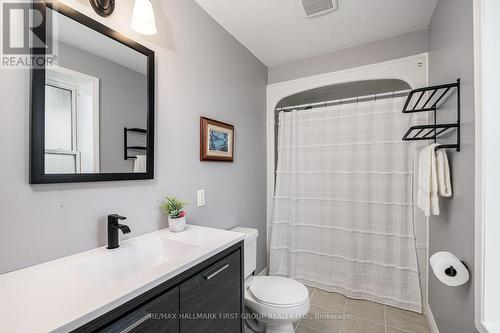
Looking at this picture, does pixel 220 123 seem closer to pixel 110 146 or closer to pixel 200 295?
pixel 110 146

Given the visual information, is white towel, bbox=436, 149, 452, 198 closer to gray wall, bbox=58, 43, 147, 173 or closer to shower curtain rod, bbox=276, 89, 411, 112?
shower curtain rod, bbox=276, 89, 411, 112

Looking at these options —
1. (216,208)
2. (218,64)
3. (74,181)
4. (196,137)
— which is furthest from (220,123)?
(74,181)

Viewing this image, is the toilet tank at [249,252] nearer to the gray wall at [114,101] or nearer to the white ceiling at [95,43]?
the gray wall at [114,101]

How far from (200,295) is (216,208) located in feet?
2.83

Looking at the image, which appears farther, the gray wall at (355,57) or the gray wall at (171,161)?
the gray wall at (355,57)

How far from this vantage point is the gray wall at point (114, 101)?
102 cm

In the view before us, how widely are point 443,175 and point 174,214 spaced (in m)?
1.61

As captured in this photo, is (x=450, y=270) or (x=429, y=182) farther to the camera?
(x=429, y=182)

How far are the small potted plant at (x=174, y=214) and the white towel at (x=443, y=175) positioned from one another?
154 cm

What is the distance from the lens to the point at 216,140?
1.77 m

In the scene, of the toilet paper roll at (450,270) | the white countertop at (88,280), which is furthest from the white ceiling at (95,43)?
the toilet paper roll at (450,270)

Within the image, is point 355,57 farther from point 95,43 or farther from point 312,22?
point 95,43

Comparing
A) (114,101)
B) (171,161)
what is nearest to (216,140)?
(171,161)

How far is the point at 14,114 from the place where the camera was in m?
0.81
